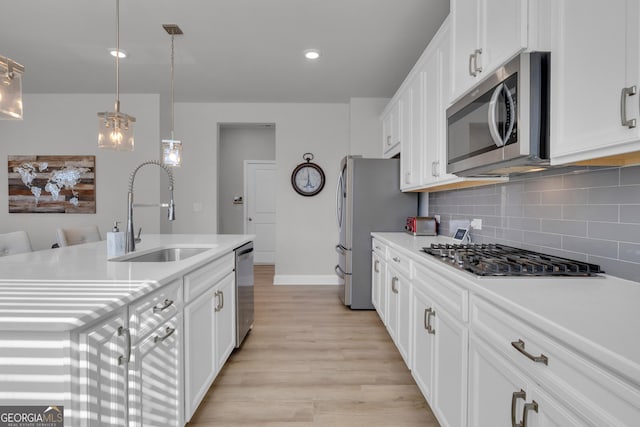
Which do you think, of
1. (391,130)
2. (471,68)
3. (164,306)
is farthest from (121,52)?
(471,68)

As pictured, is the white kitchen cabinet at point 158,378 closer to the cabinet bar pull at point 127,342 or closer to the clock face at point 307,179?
the cabinet bar pull at point 127,342

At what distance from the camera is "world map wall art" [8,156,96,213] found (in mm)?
4660

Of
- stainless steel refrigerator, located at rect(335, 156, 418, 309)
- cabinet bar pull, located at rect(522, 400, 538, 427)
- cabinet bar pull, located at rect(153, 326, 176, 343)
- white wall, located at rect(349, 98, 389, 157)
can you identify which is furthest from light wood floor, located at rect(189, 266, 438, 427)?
white wall, located at rect(349, 98, 389, 157)

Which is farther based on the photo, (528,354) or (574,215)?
(574,215)

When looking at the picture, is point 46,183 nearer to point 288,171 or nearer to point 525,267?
point 288,171

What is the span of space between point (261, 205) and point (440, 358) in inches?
219

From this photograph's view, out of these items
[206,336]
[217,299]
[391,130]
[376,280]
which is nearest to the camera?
[206,336]

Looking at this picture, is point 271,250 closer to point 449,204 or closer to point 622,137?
point 449,204

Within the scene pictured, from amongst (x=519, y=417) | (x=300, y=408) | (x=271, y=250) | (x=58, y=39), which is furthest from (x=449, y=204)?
(x=271, y=250)

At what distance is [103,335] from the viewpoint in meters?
1.01

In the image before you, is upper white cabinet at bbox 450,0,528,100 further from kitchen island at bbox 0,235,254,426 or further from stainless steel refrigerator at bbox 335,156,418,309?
stainless steel refrigerator at bbox 335,156,418,309

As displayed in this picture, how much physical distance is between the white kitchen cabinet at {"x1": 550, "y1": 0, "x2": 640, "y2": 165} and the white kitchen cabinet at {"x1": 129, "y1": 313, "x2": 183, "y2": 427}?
5.33 ft

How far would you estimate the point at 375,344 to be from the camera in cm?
288

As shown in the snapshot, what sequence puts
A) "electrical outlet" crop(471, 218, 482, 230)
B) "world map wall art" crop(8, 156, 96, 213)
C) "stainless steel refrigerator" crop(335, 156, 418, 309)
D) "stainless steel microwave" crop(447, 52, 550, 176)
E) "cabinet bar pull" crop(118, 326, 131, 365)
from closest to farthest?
"cabinet bar pull" crop(118, 326, 131, 365) → "stainless steel microwave" crop(447, 52, 550, 176) → "electrical outlet" crop(471, 218, 482, 230) → "stainless steel refrigerator" crop(335, 156, 418, 309) → "world map wall art" crop(8, 156, 96, 213)
